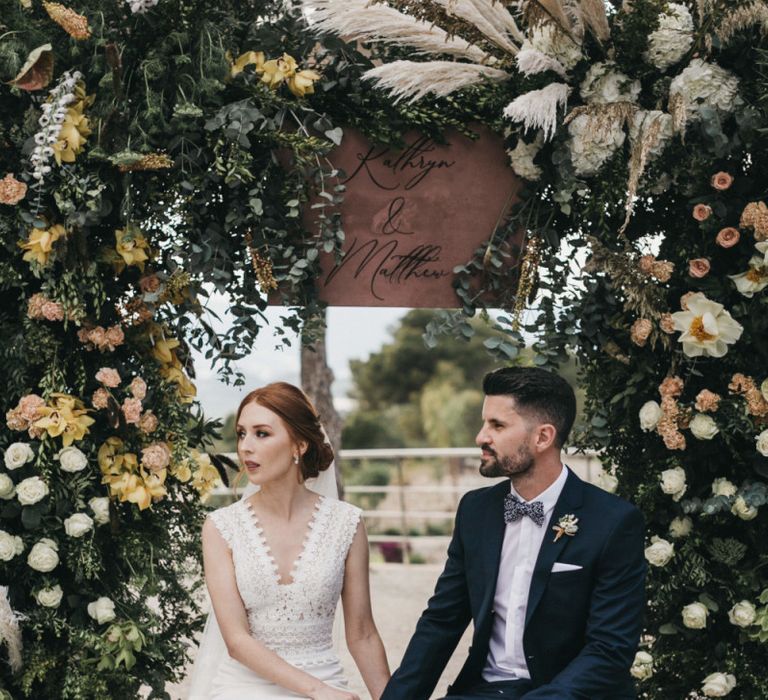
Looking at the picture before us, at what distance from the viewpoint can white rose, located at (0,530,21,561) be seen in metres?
3.35

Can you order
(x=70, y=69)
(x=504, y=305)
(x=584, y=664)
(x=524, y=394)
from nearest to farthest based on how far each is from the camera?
(x=584, y=664) → (x=524, y=394) → (x=70, y=69) → (x=504, y=305)

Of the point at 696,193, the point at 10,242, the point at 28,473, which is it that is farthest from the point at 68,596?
the point at 696,193

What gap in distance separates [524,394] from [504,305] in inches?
29.8

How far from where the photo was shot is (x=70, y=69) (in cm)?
337

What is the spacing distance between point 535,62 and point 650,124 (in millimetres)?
431

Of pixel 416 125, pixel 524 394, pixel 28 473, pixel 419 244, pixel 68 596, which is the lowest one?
pixel 68 596

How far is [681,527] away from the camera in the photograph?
3500 millimetres

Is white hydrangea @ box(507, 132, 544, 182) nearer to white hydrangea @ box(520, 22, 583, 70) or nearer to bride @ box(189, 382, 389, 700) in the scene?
white hydrangea @ box(520, 22, 583, 70)

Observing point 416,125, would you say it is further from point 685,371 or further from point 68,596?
point 68,596

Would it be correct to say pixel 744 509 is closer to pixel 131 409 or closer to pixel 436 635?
pixel 436 635

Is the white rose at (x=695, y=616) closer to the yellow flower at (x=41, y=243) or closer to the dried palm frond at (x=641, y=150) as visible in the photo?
Result: the dried palm frond at (x=641, y=150)

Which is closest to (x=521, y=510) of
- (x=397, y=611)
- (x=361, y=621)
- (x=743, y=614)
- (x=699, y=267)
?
(x=361, y=621)

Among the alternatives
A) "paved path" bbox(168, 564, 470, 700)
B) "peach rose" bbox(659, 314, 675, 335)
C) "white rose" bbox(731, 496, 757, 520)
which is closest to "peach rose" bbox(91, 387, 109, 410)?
"peach rose" bbox(659, 314, 675, 335)

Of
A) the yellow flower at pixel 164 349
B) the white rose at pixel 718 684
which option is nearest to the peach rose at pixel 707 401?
the white rose at pixel 718 684
